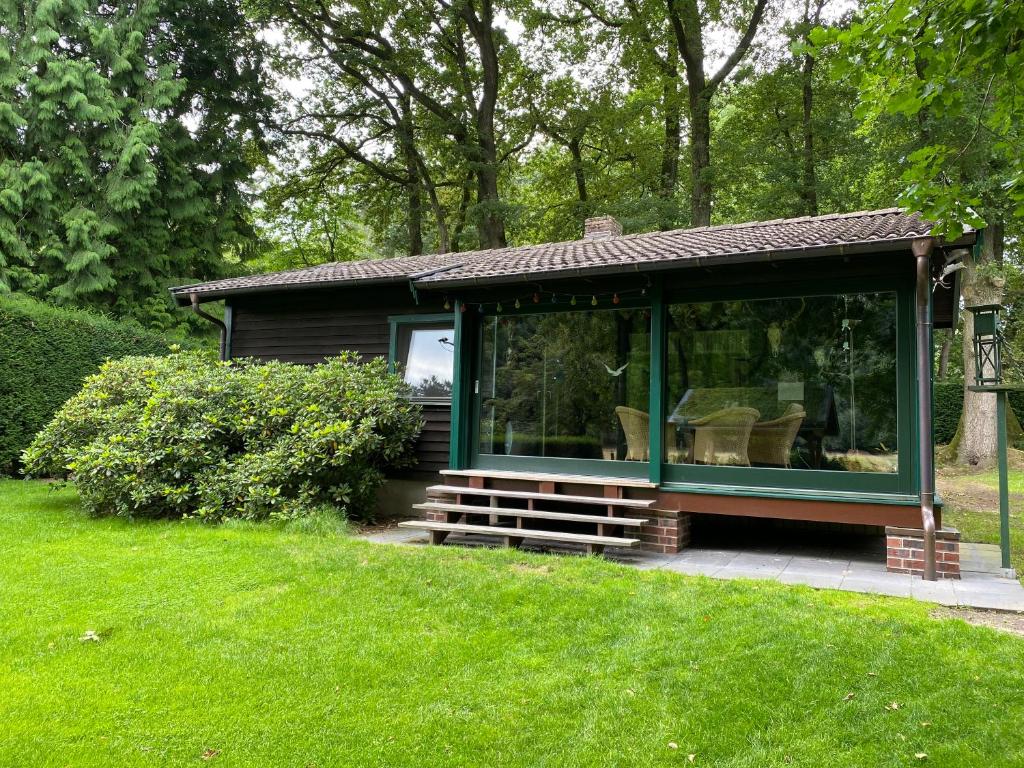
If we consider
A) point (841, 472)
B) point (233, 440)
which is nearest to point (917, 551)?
point (841, 472)

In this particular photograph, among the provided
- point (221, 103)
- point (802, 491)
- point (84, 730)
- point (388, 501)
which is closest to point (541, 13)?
point (221, 103)

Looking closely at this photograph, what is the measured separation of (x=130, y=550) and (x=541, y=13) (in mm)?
17424

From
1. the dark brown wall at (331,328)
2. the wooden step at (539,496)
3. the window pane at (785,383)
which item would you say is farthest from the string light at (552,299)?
the wooden step at (539,496)

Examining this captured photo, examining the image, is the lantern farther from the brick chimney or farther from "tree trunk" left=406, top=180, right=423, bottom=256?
"tree trunk" left=406, top=180, right=423, bottom=256

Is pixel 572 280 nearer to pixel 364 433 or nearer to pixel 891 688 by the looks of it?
pixel 364 433

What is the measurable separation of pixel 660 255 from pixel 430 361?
3.37m

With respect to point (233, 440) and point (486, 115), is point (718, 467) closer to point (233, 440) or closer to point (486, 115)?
point (233, 440)

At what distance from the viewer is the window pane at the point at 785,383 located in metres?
5.84

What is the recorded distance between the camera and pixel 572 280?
7203 millimetres

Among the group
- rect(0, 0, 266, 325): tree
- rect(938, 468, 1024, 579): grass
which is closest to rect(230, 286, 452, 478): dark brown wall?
rect(938, 468, 1024, 579): grass

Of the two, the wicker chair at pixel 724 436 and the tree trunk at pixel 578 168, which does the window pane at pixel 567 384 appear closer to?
the wicker chair at pixel 724 436

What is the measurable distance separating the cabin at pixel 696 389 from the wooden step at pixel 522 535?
3 centimetres

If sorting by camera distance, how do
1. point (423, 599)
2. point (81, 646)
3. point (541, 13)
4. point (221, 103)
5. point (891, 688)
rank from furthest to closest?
point (541, 13) → point (221, 103) → point (423, 599) → point (81, 646) → point (891, 688)

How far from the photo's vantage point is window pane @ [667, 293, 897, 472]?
584cm
